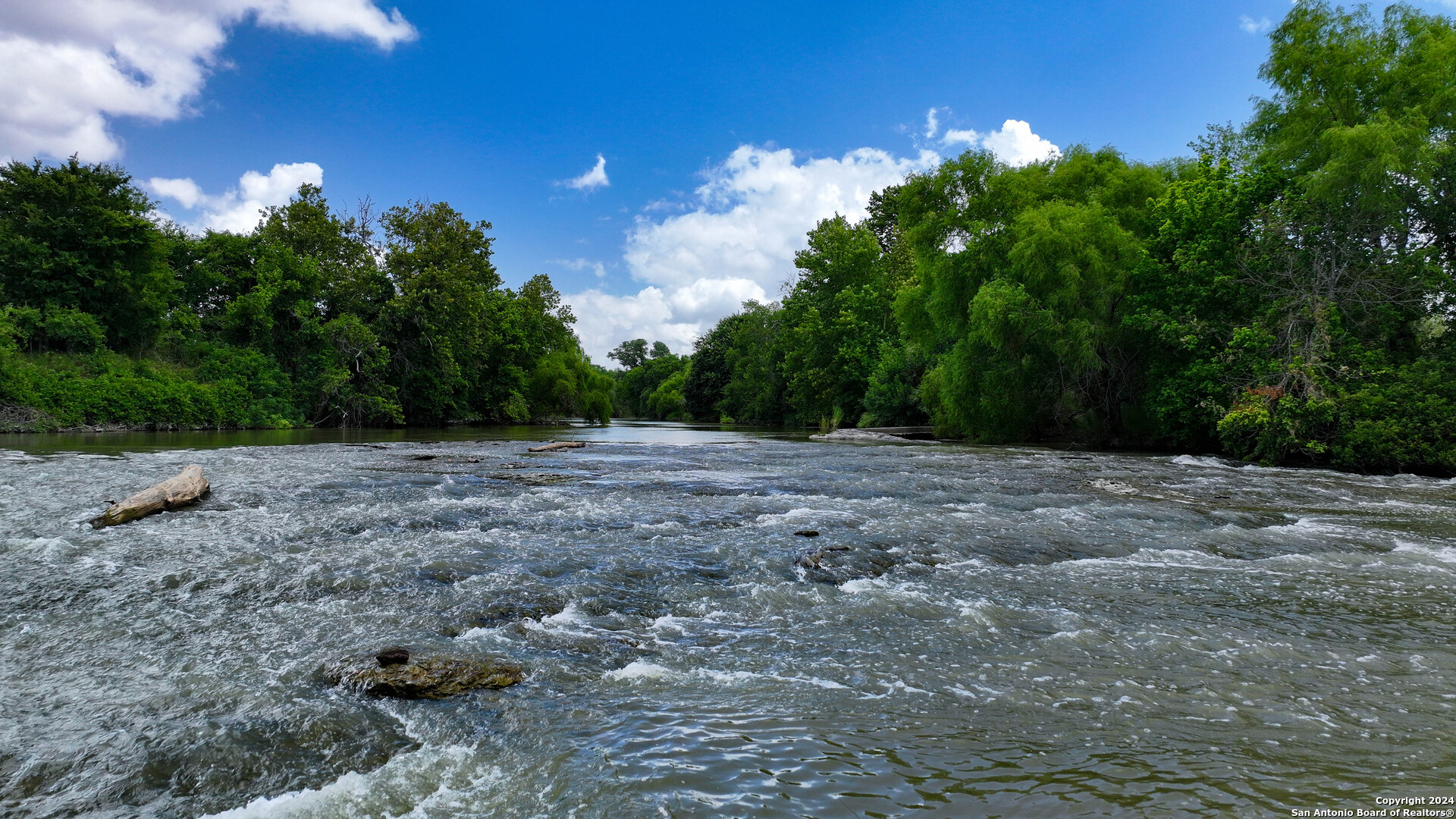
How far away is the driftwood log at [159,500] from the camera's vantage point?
8.09 m

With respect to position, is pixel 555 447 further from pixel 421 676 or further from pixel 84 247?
pixel 84 247

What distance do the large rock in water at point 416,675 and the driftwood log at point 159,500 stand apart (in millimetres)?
6542

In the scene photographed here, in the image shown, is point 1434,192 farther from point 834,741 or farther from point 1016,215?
point 834,741

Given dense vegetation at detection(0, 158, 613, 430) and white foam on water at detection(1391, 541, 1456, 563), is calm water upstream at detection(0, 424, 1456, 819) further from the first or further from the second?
dense vegetation at detection(0, 158, 613, 430)

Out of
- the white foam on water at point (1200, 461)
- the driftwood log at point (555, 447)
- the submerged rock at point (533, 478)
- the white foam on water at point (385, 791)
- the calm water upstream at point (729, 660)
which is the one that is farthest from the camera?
the driftwood log at point (555, 447)

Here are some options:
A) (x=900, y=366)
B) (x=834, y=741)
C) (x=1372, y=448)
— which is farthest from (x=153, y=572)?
(x=900, y=366)

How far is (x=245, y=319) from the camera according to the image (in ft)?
116

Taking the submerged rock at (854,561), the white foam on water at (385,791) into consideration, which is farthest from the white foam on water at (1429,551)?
the white foam on water at (385,791)

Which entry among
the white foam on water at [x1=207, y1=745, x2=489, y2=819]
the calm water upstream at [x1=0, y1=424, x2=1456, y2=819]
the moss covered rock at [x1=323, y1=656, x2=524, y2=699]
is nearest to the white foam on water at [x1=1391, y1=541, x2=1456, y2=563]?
the calm water upstream at [x1=0, y1=424, x2=1456, y2=819]

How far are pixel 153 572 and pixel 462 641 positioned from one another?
3852mm

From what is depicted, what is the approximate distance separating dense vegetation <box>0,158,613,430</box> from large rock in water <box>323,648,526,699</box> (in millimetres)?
31095

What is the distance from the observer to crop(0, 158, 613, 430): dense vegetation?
27.7 meters

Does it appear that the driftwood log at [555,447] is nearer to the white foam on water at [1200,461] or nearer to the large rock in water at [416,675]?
the large rock in water at [416,675]

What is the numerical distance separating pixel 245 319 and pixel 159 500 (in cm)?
3278
